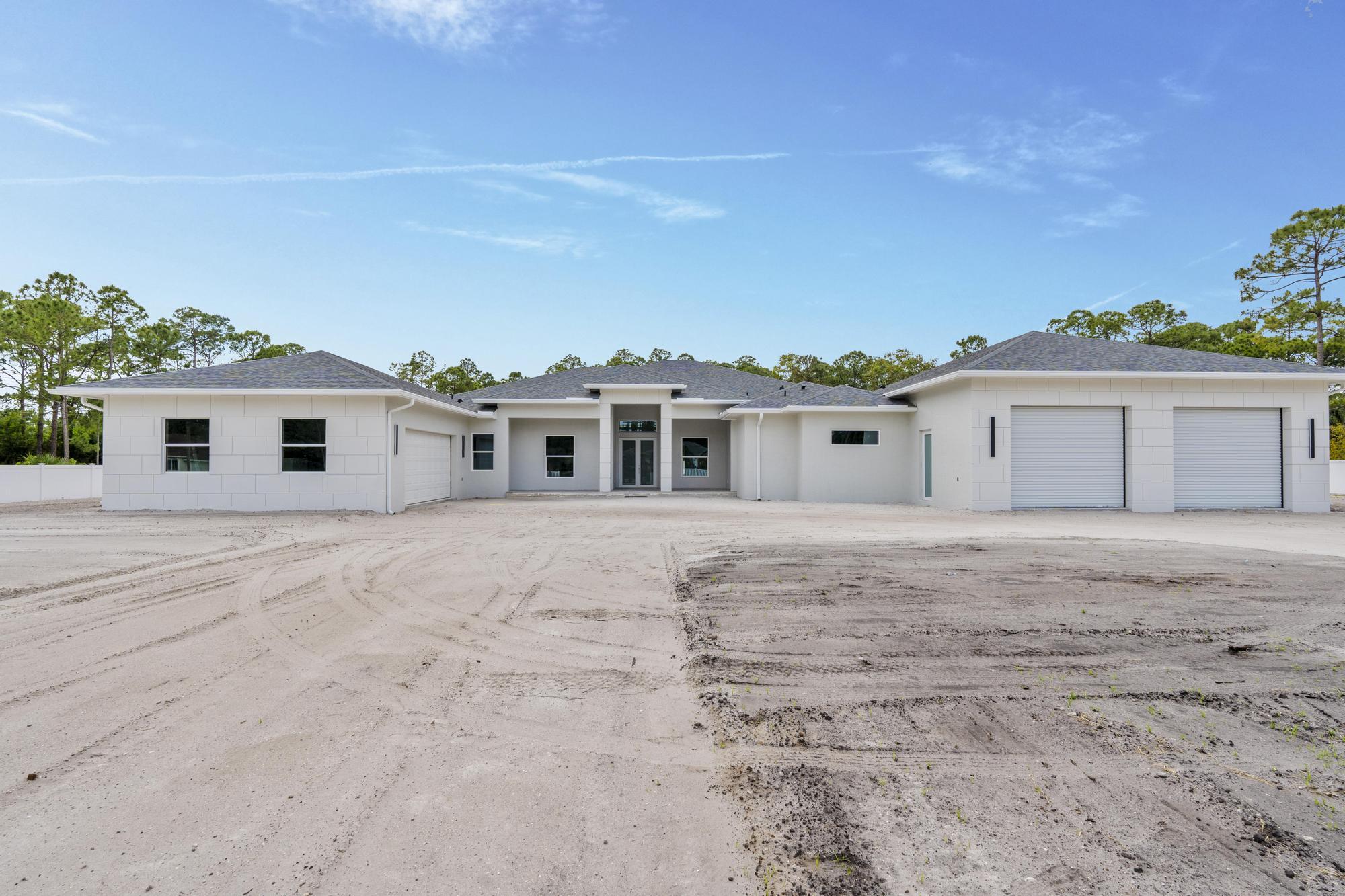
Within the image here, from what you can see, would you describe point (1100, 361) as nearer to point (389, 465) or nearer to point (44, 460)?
point (389, 465)

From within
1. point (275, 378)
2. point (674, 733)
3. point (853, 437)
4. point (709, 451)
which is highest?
point (275, 378)

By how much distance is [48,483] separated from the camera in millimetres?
18406

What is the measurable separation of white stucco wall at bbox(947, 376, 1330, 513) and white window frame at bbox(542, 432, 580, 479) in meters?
12.4

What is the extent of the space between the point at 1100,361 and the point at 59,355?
133 ft

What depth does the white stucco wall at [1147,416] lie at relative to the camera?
46.0 ft

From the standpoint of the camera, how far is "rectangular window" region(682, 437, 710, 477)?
73.9ft

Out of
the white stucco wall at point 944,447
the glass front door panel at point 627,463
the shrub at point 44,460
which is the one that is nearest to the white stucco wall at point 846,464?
the white stucco wall at point 944,447

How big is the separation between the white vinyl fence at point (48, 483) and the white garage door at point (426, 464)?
9.84 m

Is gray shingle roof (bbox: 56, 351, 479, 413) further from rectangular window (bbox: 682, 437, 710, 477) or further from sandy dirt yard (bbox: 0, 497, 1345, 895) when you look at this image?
rectangular window (bbox: 682, 437, 710, 477)

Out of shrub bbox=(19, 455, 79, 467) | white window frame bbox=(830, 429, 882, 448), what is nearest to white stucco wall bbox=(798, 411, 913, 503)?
white window frame bbox=(830, 429, 882, 448)

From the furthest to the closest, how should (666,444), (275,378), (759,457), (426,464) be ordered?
(666,444) < (759,457) < (426,464) < (275,378)

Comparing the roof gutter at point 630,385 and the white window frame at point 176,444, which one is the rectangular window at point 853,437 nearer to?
the roof gutter at point 630,385

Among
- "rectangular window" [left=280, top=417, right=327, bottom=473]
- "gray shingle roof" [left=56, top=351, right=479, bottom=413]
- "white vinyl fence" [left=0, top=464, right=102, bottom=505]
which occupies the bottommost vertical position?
"white vinyl fence" [left=0, top=464, right=102, bottom=505]

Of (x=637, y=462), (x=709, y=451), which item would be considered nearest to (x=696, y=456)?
(x=709, y=451)
